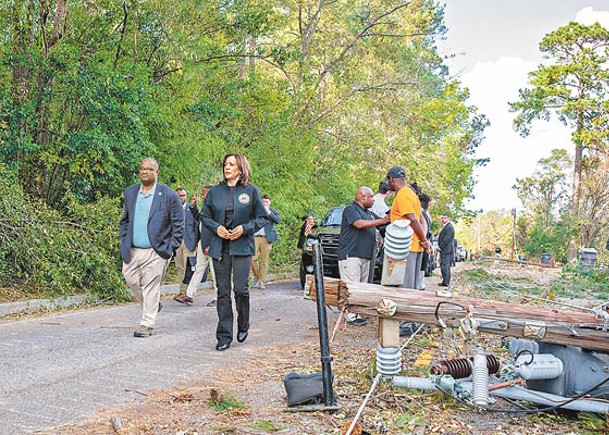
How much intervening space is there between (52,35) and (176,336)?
7.46 metres

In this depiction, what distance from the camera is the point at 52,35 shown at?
13.0 meters

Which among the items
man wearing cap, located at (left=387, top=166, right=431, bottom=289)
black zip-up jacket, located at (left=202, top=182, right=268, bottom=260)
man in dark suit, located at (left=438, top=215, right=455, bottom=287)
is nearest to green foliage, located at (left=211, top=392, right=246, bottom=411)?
black zip-up jacket, located at (left=202, top=182, right=268, bottom=260)

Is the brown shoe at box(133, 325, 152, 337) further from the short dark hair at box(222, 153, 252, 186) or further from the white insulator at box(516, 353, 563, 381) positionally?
the white insulator at box(516, 353, 563, 381)

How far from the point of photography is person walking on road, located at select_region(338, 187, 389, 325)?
9.27m

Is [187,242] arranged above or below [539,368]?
above

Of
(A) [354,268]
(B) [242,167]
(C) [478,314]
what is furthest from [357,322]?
(C) [478,314]

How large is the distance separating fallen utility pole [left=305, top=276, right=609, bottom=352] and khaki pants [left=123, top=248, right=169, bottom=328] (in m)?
3.12

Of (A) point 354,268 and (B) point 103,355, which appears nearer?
(B) point 103,355

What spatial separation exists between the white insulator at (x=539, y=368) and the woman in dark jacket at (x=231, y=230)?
3332 mm

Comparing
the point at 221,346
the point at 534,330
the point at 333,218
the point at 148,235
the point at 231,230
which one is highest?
the point at 333,218

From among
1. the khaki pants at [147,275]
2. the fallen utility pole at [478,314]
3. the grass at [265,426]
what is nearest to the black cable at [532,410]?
the fallen utility pole at [478,314]

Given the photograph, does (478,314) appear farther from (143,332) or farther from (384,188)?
(384,188)

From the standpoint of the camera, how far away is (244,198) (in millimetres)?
7684

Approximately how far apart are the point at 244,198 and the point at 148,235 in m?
1.31
